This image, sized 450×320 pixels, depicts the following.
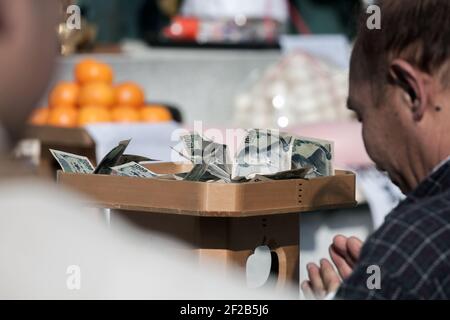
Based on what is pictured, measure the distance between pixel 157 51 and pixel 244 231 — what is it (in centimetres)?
438

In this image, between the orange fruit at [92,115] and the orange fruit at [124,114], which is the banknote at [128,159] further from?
the orange fruit at [124,114]

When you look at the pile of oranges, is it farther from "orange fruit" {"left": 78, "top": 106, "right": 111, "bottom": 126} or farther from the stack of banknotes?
the stack of banknotes

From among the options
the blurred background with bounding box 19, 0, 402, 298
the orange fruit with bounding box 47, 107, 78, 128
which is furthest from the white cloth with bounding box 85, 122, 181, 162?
the blurred background with bounding box 19, 0, 402, 298

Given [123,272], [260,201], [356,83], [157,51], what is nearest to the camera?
[123,272]

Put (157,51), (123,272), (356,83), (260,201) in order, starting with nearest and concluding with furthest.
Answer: (123,272) → (356,83) → (260,201) → (157,51)

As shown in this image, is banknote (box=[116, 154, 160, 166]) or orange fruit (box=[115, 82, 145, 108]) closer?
banknote (box=[116, 154, 160, 166])

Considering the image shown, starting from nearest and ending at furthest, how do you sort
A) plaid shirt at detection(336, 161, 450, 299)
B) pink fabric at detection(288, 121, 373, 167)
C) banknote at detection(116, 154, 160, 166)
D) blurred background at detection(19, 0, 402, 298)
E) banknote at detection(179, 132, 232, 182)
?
plaid shirt at detection(336, 161, 450, 299)
banknote at detection(179, 132, 232, 182)
banknote at detection(116, 154, 160, 166)
pink fabric at detection(288, 121, 373, 167)
blurred background at detection(19, 0, 402, 298)

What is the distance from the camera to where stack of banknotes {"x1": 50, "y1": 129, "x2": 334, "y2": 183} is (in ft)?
6.48

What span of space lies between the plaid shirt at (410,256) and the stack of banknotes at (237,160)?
0.69m

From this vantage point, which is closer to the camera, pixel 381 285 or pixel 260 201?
pixel 381 285
